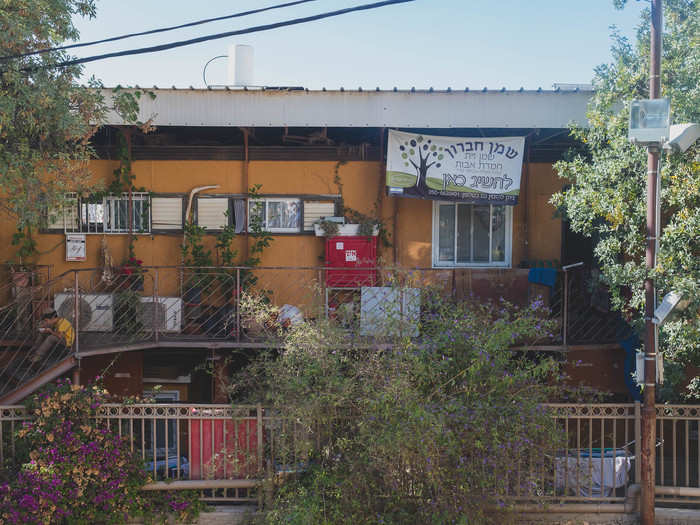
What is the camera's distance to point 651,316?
20.3ft

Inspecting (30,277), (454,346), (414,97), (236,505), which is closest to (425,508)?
(454,346)

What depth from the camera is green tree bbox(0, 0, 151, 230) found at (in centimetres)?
665

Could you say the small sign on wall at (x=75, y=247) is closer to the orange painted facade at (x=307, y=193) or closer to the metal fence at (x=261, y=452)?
the orange painted facade at (x=307, y=193)

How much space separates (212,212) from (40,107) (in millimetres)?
3594

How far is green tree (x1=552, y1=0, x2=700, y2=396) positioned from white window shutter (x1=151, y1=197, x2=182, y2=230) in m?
6.04

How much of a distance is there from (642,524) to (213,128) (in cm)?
798

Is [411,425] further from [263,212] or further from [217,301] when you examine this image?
[263,212]

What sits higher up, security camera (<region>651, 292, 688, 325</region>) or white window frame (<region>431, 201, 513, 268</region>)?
white window frame (<region>431, 201, 513, 268</region>)

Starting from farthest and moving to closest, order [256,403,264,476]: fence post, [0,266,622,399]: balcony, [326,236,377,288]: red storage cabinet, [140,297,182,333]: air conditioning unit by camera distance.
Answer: [326,236,377,288]: red storage cabinet
[140,297,182,333]: air conditioning unit
[0,266,622,399]: balcony
[256,403,264,476]: fence post

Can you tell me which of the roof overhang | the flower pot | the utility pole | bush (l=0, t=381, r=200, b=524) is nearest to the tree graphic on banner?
the roof overhang

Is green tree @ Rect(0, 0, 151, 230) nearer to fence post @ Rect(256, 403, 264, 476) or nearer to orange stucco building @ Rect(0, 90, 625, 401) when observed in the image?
orange stucco building @ Rect(0, 90, 625, 401)

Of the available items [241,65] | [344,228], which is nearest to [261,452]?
[344,228]

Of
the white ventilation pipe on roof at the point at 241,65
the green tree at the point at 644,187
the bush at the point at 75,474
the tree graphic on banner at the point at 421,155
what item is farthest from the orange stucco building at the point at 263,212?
the bush at the point at 75,474

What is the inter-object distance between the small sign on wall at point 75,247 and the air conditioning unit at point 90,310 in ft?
2.59
